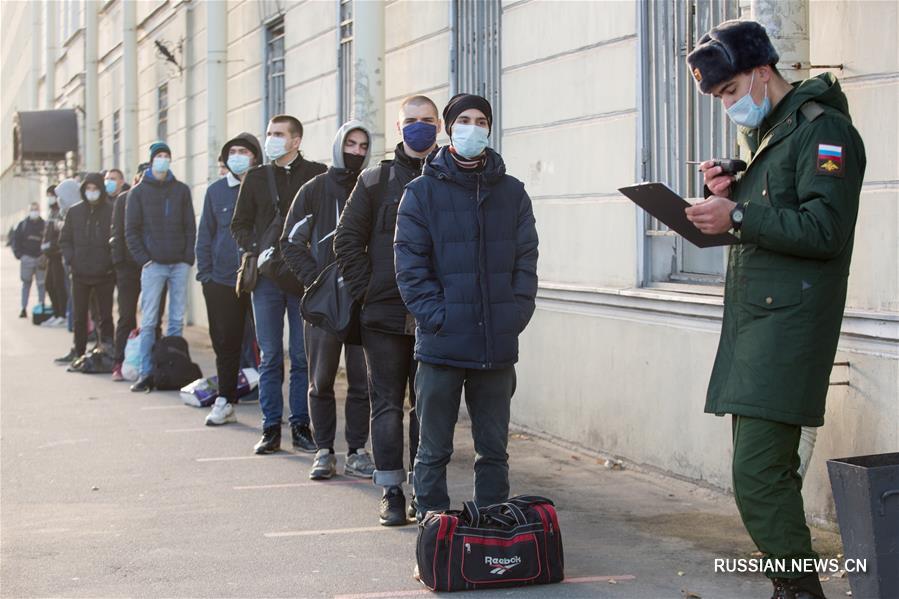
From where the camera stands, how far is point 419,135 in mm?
6273

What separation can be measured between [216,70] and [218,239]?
7.66 meters

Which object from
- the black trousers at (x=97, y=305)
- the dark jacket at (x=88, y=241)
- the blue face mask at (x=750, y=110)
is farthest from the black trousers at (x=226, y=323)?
the blue face mask at (x=750, y=110)

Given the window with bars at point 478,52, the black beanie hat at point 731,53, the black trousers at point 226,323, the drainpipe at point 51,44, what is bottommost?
the black trousers at point 226,323

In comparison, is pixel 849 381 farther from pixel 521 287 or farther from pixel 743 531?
pixel 521 287

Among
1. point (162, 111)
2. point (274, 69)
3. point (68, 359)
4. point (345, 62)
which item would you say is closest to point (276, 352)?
point (345, 62)

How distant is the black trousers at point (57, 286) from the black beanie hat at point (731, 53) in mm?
15267

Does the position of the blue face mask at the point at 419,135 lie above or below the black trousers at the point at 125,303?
above

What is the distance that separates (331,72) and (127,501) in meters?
7.17

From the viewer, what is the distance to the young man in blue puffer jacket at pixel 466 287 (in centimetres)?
544

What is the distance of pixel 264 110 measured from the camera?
15.9 m

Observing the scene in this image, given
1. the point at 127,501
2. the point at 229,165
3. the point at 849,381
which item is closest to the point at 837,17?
the point at 849,381

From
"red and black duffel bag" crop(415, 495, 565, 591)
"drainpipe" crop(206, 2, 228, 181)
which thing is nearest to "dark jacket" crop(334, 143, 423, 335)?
"red and black duffel bag" crop(415, 495, 565, 591)

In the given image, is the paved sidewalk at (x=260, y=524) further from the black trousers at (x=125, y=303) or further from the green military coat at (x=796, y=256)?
the black trousers at (x=125, y=303)

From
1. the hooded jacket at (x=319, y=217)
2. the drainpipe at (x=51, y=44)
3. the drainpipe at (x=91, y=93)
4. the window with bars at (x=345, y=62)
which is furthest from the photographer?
the drainpipe at (x=51, y=44)
